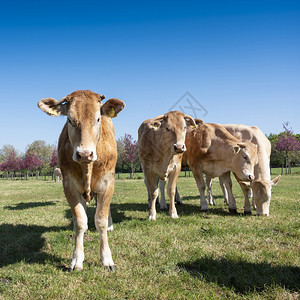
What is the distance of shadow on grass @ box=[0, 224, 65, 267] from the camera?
4.32m

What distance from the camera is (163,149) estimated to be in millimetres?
7078

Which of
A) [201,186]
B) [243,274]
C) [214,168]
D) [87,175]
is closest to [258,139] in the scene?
[214,168]

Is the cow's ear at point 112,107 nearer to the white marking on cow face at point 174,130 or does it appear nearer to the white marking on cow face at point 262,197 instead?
the white marking on cow face at point 174,130

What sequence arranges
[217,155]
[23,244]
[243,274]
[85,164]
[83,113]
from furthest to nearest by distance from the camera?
[217,155]
[23,244]
[85,164]
[83,113]
[243,274]

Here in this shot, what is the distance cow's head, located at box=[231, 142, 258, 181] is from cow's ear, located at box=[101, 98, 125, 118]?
4.49m

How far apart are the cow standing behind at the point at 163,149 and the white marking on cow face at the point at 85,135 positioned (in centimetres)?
285

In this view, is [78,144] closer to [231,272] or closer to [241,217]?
[231,272]

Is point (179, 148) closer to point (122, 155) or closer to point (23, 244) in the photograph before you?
point (23, 244)

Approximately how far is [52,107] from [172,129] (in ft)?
11.0

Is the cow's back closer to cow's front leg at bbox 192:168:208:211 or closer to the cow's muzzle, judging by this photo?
cow's front leg at bbox 192:168:208:211

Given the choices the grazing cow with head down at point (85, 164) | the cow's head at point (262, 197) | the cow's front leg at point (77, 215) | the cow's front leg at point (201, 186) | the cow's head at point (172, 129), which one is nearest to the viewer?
the grazing cow with head down at point (85, 164)

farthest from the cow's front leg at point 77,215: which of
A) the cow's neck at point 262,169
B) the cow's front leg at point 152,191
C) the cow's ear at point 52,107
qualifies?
the cow's neck at point 262,169

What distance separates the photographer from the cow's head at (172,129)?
654cm

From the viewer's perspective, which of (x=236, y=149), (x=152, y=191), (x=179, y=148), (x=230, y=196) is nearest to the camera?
(x=179, y=148)
